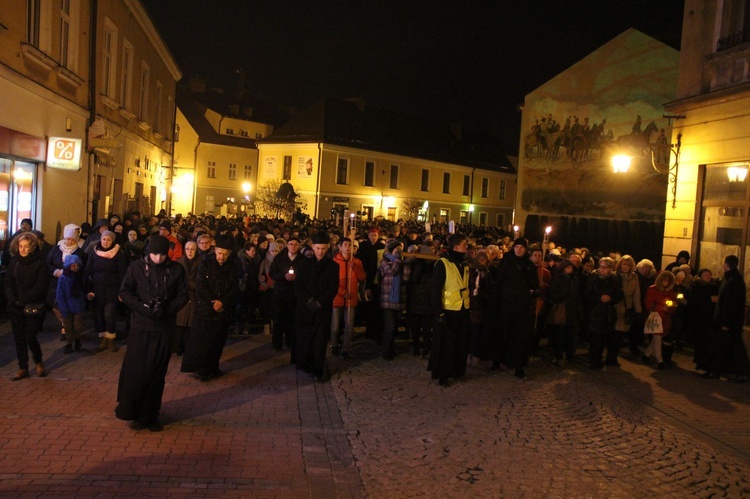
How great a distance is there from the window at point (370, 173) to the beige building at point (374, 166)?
0.08 metres

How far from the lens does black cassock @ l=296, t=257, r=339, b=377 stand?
29.3 feet

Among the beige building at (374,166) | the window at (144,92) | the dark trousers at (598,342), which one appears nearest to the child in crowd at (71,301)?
the dark trousers at (598,342)

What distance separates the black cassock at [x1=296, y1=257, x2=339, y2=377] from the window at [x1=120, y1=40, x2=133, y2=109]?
14.5 meters

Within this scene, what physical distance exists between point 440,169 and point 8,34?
1991 inches

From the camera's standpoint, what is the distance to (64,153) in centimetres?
1465

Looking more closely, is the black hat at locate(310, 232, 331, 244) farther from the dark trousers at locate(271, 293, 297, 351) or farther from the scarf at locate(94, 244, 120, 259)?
the scarf at locate(94, 244, 120, 259)

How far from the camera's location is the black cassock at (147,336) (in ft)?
21.2

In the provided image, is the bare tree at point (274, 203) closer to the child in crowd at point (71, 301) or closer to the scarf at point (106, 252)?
the scarf at point (106, 252)

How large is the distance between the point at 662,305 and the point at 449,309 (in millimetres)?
4201

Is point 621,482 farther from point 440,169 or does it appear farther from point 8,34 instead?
point 440,169

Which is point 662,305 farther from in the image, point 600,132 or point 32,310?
point 600,132

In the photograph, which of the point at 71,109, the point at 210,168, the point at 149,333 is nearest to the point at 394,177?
the point at 210,168

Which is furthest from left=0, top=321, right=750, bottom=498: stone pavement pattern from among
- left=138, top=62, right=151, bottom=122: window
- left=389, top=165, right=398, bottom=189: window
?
left=389, top=165, right=398, bottom=189: window

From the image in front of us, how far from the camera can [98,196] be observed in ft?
60.3
